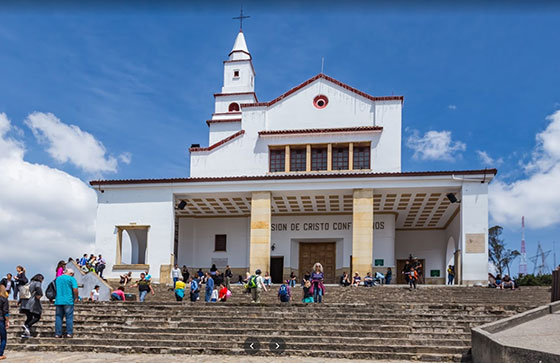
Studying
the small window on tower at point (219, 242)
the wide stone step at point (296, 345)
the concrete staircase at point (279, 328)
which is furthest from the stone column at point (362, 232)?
the wide stone step at point (296, 345)

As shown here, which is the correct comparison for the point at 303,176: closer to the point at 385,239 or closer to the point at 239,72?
the point at 385,239

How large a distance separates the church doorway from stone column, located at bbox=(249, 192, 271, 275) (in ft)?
19.9

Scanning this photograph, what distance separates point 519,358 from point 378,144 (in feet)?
74.9

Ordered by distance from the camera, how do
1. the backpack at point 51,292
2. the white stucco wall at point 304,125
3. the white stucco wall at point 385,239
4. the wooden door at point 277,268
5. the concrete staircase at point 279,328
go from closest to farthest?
the concrete staircase at point 279,328
the backpack at point 51,292
the white stucco wall at point 304,125
the white stucco wall at point 385,239
the wooden door at point 277,268

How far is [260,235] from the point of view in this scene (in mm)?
27031

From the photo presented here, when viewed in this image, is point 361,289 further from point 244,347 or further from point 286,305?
point 244,347

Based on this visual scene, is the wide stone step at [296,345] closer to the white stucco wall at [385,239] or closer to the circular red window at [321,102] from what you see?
the white stucco wall at [385,239]

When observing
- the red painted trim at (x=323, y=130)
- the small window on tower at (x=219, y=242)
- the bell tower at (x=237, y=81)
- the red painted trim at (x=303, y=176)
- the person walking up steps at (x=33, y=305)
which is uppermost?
the bell tower at (x=237, y=81)

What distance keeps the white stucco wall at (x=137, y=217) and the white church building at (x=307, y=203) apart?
5cm

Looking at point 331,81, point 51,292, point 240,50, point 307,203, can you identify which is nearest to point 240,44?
point 240,50

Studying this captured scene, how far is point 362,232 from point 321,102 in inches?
350

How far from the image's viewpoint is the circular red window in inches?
1271

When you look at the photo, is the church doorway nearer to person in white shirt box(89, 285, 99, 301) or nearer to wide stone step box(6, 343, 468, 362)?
person in white shirt box(89, 285, 99, 301)

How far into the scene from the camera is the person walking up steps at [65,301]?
1357 centimetres
